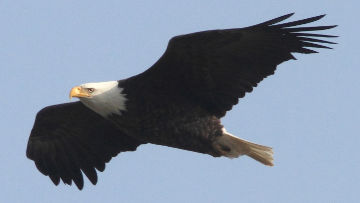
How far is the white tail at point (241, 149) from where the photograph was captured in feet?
40.7

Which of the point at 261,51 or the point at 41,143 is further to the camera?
the point at 41,143

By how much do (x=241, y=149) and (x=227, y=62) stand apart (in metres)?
1.21

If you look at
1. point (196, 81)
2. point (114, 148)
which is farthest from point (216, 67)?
point (114, 148)

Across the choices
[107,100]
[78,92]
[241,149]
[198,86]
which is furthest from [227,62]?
[78,92]

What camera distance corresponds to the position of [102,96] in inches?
481

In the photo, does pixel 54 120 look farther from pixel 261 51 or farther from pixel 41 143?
pixel 261 51

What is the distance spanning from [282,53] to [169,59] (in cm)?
139

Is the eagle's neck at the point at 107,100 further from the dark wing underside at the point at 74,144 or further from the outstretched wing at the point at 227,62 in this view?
the dark wing underside at the point at 74,144

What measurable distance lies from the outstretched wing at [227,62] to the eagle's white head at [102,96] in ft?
0.82

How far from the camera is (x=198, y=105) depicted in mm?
12359

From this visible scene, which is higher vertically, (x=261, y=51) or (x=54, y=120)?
(x=261, y=51)

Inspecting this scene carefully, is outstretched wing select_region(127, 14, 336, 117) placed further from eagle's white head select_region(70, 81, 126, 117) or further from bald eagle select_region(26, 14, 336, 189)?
eagle's white head select_region(70, 81, 126, 117)

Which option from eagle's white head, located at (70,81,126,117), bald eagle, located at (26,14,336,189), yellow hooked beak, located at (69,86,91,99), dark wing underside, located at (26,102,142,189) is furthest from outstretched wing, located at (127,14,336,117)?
dark wing underside, located at (26,102,142,189)

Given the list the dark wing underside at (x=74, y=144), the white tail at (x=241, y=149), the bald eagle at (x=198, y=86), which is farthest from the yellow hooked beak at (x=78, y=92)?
the white tail at (x=241, y=149)
